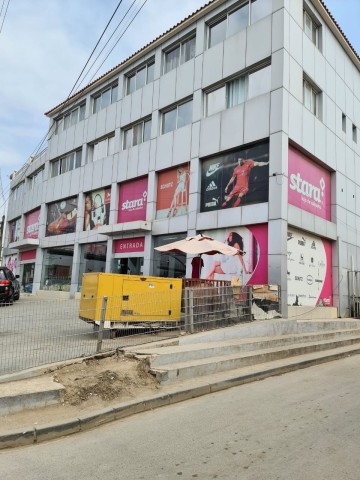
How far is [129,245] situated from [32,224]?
15.5 meters

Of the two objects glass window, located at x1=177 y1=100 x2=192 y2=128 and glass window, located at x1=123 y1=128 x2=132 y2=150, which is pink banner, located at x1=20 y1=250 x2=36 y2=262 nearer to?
glass window, located at x1=123 y1=128 x2=132 y2=150

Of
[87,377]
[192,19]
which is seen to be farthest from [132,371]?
[192,19]

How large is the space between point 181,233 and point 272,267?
17.2 feet

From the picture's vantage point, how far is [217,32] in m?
19.2

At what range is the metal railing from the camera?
773cm

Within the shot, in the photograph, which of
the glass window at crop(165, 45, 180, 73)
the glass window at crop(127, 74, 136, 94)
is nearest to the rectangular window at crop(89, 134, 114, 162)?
the glass window at crop(127, 74, 136, 94)

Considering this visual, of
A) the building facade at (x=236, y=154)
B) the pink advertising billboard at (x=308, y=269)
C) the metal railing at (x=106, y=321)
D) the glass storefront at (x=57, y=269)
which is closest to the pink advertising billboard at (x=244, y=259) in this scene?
the building facade at (x=236, y=154)

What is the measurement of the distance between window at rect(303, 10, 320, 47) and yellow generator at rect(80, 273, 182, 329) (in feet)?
45.6

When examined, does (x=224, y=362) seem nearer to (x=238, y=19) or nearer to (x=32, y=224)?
(x=238, y=19)

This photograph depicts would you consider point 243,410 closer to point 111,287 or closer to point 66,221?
point 111,287

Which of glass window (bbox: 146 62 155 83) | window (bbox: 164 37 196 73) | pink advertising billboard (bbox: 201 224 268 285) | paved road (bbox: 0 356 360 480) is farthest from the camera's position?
glass window (bbox: 146 62 155 83)

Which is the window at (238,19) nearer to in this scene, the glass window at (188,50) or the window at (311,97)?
the glass window at (188,50)

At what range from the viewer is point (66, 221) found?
27.7 metres

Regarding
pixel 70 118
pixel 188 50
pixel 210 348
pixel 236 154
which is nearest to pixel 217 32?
pixel 188 50
